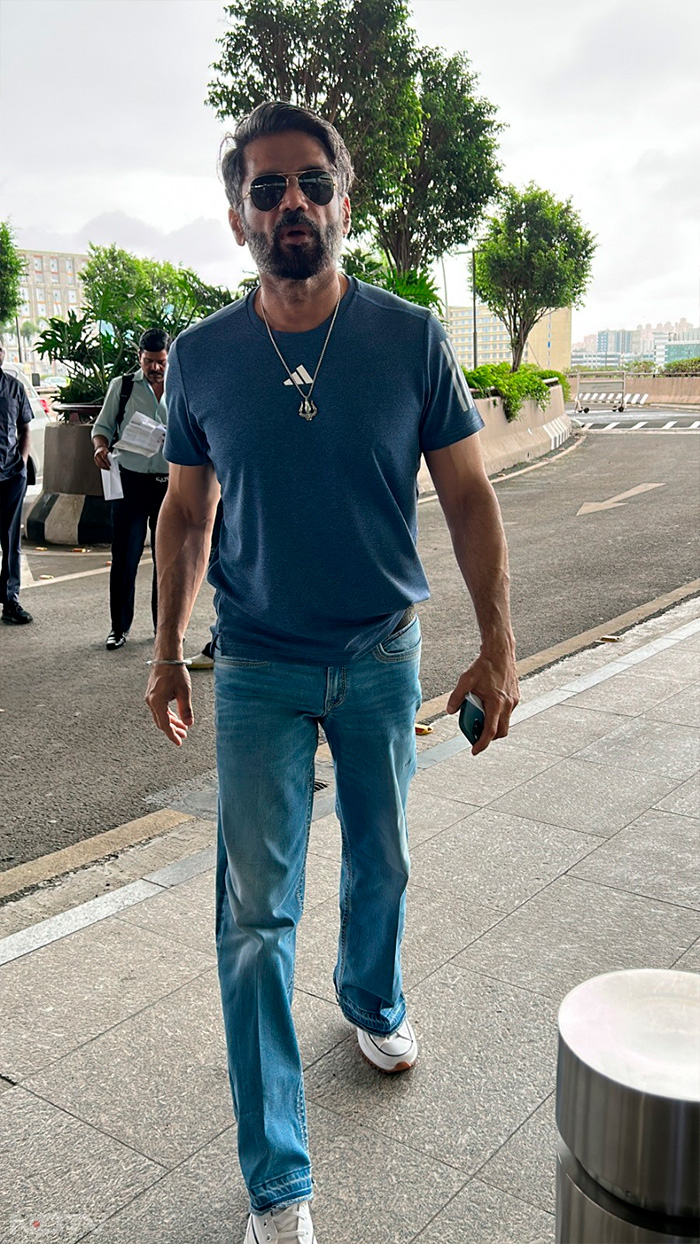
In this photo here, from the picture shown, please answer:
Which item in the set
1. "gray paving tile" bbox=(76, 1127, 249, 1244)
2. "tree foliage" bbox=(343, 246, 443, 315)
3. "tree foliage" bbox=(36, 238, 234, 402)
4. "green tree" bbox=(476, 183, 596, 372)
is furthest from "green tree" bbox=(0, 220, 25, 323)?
"gray paving tile" bbox=(76, 1127, 249, 1244)

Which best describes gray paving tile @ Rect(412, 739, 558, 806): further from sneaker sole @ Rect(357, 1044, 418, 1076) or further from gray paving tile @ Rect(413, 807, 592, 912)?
sneaker sole @ Rect(357, 1044, 418, 1076)

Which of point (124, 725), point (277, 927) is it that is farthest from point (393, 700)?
point (124, 725)

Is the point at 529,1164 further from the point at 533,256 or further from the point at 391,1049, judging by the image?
the point at 533,256

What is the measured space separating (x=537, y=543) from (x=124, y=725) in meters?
6.83

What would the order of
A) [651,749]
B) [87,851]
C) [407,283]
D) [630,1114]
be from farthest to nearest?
[407,283] → [651,749] → [87,851] → [630,1114]

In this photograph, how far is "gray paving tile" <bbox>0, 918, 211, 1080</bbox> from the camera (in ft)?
9.40

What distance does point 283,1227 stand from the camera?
212 cm

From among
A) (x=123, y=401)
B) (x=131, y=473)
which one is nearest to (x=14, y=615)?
(x=131, y=473)

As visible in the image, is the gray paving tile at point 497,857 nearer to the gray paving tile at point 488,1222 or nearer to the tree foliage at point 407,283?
the gray paving tile at point 488,1222

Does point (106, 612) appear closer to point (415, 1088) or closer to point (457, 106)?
point (415, 1088)

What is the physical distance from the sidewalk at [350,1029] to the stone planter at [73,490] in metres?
8.16

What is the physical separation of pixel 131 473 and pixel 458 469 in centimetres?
541

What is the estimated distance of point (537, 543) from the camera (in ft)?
38.8

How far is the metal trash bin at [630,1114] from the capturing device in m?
1.12
